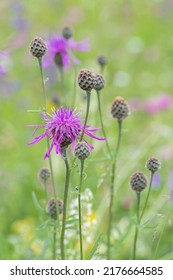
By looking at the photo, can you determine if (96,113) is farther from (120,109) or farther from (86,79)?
(86,79)

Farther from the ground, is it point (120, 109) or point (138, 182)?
point (120, 109)

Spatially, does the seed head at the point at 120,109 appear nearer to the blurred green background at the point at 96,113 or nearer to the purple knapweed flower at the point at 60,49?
the blurred green background at the point at 96,113

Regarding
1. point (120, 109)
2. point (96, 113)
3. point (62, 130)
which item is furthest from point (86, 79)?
point (96, 113)

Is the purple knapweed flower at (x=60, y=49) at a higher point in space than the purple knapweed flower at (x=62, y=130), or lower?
higher

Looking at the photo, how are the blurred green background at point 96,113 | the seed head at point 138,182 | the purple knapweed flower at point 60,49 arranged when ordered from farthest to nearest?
the blurred green background at point 96,113 < the purple knapweed flower at point 60,49 < the seed head at point 138,182

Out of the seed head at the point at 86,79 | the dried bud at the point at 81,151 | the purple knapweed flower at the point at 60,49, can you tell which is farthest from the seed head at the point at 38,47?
the purple knapweed flower at the point at 60,49

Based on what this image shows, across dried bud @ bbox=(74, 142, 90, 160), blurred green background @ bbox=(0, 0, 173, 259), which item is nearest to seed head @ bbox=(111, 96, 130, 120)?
blurred green background @ bbox=(0, 0, 173, 259)

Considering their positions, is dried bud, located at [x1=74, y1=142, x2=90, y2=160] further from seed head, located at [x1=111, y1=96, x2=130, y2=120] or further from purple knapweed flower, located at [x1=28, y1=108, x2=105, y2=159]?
seed head, located at [x1=111, y1=96, x2=130, y2=120]

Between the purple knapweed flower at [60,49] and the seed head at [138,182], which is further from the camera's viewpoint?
the purple knapweed flower at [60,49]
